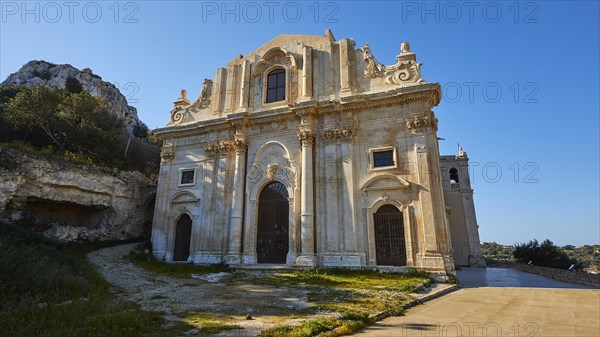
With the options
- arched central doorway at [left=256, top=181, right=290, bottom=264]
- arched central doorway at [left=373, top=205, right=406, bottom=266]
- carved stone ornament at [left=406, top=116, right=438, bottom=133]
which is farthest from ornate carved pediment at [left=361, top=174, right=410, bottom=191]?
arched central doorway at [left=256, top=181, right=290, bottom=264]

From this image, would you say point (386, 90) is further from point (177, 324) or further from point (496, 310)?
point (177, 324)

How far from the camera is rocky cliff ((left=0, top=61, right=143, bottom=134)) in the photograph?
141ft

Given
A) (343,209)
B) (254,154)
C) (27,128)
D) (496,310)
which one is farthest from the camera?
(27,128)

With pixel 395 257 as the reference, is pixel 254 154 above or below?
above

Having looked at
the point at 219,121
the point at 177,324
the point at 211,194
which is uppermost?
the point at 219,121

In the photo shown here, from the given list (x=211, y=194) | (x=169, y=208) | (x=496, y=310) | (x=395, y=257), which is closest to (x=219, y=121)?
(x=211, y=194)

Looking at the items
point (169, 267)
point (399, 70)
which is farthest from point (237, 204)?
point (399, 70)

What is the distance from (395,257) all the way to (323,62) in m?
10.6

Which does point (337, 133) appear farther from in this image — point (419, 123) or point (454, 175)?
point (454, 175)

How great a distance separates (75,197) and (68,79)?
33142mm

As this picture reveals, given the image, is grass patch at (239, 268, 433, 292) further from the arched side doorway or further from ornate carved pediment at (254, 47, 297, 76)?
ornate carved pediment at (254, 47, 297, 76)

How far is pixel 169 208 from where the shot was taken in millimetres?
19062

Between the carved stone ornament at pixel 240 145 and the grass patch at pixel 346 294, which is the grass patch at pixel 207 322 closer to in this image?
the grass patch at pixel 346 294

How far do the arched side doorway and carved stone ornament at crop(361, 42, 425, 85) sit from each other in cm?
1271
